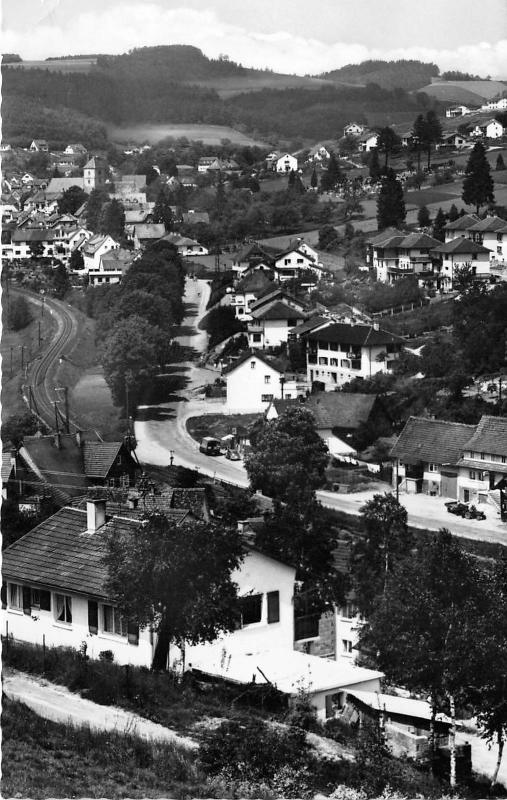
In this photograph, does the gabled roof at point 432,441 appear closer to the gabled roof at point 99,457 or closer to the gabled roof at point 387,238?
the gabled roof at point 387,238

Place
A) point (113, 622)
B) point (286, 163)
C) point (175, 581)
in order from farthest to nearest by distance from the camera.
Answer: point (286, 163), point (113, 622), point (175, 581)

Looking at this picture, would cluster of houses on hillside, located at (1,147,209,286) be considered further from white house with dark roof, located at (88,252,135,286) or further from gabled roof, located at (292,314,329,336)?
gabled roof, located at (292,314,329,336)

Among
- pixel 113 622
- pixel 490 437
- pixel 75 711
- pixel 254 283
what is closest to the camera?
pixel 75 711

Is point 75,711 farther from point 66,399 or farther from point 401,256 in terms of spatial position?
point 401,256

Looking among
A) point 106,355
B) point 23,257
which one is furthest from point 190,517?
point 23,257

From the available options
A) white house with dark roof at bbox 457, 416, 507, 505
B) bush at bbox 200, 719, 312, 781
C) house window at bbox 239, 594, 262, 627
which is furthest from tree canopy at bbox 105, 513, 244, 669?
white house with dark roof at bbox 457, 416, 507, 505

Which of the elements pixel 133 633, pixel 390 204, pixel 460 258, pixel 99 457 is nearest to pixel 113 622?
pixel 133 633
